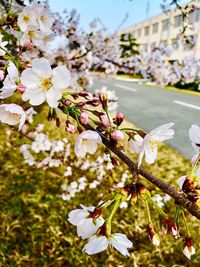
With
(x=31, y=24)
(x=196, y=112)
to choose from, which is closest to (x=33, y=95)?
(x=31, y=24)

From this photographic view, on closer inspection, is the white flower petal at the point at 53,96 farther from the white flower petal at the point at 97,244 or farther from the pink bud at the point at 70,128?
the white flower petal at the point at 97,244

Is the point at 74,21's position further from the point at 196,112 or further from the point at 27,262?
the point at 196,112

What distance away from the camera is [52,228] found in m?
4.01

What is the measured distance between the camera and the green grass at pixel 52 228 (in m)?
3.54

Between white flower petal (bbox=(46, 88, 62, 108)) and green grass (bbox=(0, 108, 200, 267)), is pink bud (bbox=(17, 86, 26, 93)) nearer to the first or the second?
white flower petal (bbox=(46, 88, 62, 108))

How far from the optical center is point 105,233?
0.95m

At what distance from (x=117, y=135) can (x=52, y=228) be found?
321cm

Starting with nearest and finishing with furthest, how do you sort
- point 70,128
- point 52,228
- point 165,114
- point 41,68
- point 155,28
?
point 41,68 < point 70,128 < point 52,228 < point 165,114 < point 155,28

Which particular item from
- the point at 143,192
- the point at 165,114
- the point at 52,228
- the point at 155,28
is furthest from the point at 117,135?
the point at 155,28

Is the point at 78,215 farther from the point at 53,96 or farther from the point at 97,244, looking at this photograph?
the point at 53,96

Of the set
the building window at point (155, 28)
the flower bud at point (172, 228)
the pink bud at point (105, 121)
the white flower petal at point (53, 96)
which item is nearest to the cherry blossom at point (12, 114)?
the white flower petal at point (53, 96)

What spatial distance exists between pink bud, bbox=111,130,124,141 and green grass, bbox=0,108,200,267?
2.22 m

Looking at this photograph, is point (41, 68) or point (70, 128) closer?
point (41, 68)

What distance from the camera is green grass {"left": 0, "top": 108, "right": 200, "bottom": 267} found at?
3.54 m
